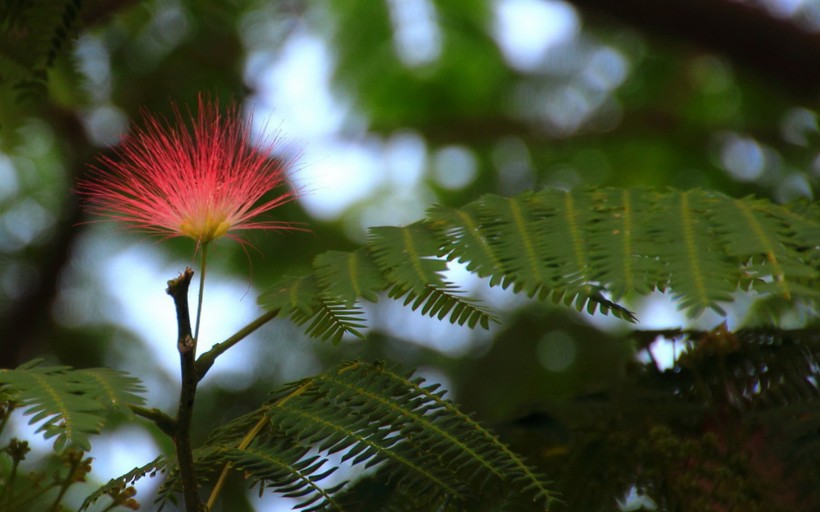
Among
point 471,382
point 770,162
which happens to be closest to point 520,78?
point 770,162

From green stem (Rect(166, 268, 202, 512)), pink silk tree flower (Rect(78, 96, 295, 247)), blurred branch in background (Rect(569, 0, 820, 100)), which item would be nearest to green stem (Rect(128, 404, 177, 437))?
green stem (Rect(166, 268, 202, 512))

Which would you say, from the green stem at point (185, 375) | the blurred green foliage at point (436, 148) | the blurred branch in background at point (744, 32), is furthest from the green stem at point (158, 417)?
the blurred branch in background at point (744, 32)

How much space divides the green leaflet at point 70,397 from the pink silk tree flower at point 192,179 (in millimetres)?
293

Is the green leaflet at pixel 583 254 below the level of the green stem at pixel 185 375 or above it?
above

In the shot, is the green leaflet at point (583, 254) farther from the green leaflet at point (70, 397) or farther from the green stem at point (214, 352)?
the green leaflet at point (70, 397)

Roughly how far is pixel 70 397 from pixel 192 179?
0.42 meters

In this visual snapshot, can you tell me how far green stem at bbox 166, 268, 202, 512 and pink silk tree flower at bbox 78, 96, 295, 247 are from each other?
27cm

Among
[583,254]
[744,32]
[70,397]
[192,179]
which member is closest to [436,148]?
[744,32]

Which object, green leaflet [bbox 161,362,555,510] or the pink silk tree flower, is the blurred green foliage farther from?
green leaflet [bbox 161,362,555,510]

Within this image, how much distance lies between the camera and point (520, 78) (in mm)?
3773

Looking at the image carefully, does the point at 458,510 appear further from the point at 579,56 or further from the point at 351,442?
the point at 579,56

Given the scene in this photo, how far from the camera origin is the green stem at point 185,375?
0.97 m

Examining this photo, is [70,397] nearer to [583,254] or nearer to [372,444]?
[372,444]

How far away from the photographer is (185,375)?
0.98 m
